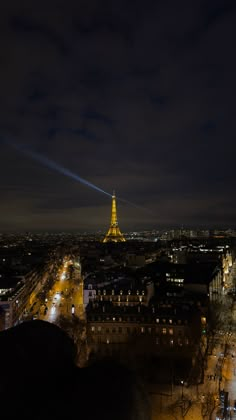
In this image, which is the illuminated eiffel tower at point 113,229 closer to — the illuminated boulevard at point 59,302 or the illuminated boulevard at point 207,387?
the illuminated boulevard at point 59,302

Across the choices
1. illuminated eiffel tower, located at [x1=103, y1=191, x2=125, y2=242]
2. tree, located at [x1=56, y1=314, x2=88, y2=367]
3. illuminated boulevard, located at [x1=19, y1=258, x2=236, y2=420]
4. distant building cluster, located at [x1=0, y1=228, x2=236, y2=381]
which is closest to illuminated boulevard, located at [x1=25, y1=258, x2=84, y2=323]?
illuminated boulevard, located at [x1=19, y1=258, x2=236, y2=420]

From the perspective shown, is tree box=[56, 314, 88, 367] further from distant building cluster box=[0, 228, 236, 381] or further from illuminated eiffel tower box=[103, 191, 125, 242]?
illuminated eiffel tower box=[103, 191, 125, 242]

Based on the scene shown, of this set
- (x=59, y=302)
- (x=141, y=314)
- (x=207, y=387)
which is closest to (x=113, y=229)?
(x=59, y=302)

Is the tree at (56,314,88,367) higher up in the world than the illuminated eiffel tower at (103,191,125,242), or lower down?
lower down

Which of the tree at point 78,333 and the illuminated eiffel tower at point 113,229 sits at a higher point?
the illuminated eiffel tower at point 113,229

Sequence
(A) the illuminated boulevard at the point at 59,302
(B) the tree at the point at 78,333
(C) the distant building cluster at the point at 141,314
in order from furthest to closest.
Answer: (A) the illuminated boulevard at the point at 59,302
(C) the distant building cluster at the point at 141,314
(B) the tree at the point at 78,333

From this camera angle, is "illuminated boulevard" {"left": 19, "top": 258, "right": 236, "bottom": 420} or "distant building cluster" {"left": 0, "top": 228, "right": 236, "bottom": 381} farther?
"distant building cluster" {"left": 0, "top": 228, "right": 236, "bottom": 381}

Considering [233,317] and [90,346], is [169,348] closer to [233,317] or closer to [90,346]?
[90,346]

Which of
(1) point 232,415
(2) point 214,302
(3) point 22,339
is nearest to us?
(3) point 22,339

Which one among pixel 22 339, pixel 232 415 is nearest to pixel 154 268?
pixel 232 415

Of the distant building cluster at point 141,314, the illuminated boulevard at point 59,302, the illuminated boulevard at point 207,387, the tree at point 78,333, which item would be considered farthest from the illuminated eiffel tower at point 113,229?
the tree at point 78,333

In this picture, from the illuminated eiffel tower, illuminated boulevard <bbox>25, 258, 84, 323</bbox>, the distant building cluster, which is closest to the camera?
the distant building cluster
